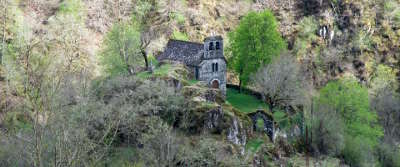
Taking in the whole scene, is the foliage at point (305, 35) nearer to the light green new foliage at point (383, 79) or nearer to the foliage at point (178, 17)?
the light green new foliage at point (383, 79)

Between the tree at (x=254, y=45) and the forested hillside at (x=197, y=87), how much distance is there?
0.13 meters

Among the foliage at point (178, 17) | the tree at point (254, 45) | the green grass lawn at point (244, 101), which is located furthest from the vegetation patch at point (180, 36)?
the tree at point (254, 45)

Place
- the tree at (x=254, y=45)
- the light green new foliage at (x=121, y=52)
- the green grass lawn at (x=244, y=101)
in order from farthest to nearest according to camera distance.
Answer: the tree at (x=254, y=45)
the light green new foliage at (x=121, y=52)
the green grass lawn at (x=244, y=101)

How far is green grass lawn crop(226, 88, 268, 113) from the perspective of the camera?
42781 mm

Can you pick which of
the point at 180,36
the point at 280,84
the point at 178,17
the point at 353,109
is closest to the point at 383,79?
the point at 353,109

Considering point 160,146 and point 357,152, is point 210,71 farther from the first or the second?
point 357,152

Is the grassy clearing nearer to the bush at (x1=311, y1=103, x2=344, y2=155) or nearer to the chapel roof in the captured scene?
the chapel roof

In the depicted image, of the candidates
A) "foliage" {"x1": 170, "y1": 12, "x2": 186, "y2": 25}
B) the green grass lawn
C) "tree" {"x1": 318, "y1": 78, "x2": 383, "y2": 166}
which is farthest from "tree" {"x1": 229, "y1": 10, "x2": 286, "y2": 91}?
"foliage" {"x1": 170, "y1": 12, "x2": 186, "y2": 25}

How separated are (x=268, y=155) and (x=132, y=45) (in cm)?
1761

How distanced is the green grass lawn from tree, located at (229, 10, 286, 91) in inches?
62.6

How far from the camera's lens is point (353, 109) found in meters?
45.3

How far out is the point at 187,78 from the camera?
40.3 m

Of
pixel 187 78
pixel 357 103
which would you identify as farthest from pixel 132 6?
pixel 357 103

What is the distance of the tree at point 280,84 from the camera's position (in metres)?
40.6
